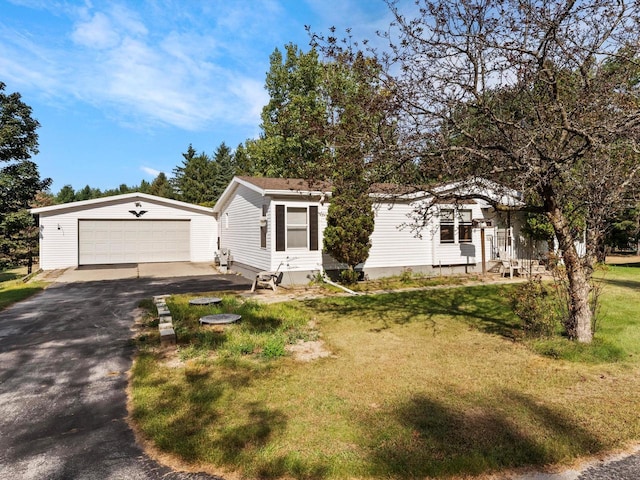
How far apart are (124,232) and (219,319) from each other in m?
14.9

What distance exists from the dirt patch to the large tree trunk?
3747 millimetres

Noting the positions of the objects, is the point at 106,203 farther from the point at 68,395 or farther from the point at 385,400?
the point at 385,400

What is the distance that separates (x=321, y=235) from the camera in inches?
503

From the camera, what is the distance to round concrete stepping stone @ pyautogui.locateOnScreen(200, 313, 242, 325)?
7.06 meters

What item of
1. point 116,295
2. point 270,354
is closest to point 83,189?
point 116,295

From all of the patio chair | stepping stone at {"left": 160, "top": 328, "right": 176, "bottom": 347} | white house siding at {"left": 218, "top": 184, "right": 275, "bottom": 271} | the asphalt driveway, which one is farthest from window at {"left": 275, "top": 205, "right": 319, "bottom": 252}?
stepping stone at {"left": 160, "top": 328, "right": 176, "bottom": 347}

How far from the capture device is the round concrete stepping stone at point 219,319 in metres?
7.06

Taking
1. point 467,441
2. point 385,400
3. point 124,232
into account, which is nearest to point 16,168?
point 124,232

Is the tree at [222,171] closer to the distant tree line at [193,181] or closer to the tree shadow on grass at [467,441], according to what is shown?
the distant tree line at [193,181]

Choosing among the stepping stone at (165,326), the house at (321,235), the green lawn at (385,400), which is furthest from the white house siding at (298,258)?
the stepping stone at (165,326)

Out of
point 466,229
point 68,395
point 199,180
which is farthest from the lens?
point 199,180

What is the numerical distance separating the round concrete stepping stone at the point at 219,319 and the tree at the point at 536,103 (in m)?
4.45

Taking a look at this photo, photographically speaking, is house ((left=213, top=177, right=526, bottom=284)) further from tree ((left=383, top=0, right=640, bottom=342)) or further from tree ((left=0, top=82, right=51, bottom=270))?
tree ((left=0, top=82, right=51, bottom=270))

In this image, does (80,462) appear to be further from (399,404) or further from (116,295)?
(116,295)
